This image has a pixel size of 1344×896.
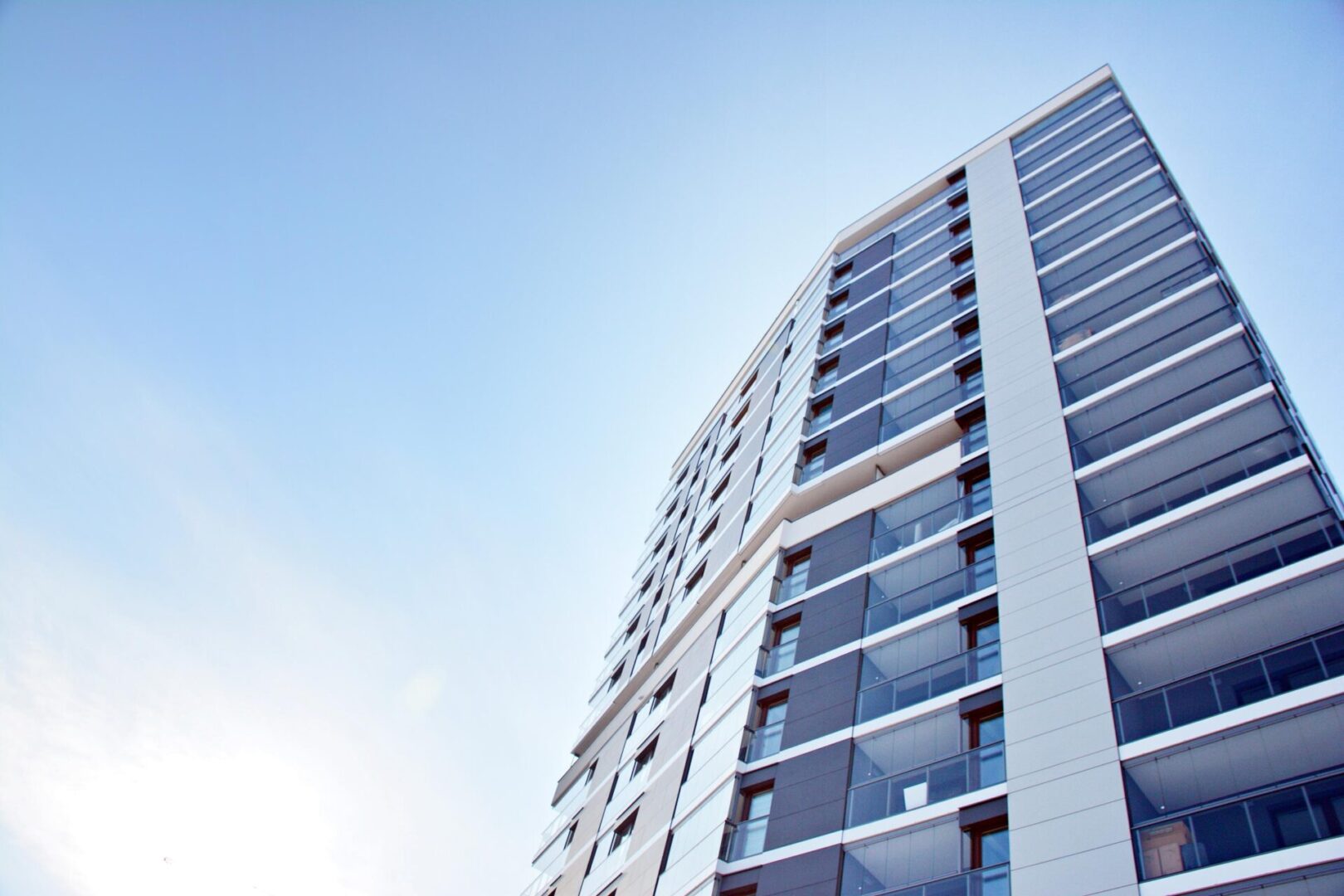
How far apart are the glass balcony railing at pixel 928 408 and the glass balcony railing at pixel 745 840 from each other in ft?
44.1

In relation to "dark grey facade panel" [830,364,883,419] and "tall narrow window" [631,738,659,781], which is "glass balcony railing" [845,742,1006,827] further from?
"dark grey facade panel" [830,364,883,419]

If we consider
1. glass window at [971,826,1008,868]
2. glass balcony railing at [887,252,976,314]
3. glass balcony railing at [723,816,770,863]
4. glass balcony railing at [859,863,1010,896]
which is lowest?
glass balcony railing at [859,863,1010,896]

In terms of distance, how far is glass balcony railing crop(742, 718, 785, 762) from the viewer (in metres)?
25.2

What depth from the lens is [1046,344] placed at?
28781mm

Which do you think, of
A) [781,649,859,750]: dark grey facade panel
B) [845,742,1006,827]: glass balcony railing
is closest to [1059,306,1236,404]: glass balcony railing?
[781,649,859,750]: dark grey facade panel

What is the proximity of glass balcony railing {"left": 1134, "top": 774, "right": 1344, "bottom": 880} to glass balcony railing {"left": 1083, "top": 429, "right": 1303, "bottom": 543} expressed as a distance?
730 cm

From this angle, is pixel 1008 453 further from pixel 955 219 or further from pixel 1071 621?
pixel 955 219

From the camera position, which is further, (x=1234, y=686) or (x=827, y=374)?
(x=827, y=374)

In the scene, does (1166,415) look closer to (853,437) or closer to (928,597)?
(928,597)

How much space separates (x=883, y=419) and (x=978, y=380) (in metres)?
3.61

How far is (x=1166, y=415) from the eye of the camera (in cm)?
2462

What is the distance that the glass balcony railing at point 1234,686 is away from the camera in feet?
56.8

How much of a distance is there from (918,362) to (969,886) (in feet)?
63.8

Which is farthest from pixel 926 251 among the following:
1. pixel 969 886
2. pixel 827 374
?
pixel 969 886
